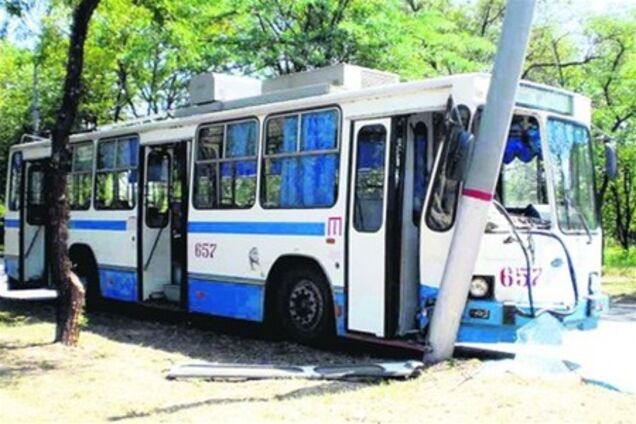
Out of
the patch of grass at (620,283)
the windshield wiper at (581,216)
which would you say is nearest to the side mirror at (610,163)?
the windshield wiper at (581,216)

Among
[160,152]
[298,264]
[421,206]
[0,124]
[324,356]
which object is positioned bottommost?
[324,356]

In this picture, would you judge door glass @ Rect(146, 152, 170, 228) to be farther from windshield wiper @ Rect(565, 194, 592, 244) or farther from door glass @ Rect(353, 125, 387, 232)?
windshield wiper @ Rect(565, 194, 592, 244)

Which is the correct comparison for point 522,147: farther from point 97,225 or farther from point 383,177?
point 97,225

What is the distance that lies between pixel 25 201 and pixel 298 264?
731 cm

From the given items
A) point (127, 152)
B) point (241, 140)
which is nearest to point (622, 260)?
point (127, 152)

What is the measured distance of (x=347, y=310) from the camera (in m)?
9.33

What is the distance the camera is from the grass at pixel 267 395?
6.38 m

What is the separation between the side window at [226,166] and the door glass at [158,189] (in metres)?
1.33

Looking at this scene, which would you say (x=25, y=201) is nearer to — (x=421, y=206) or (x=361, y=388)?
(x=421, y=206)

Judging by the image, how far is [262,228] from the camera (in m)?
10.5

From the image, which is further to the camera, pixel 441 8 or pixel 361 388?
pixel 441 8

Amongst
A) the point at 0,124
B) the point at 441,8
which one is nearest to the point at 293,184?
the point at 441,8

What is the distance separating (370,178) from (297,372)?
7.99ft

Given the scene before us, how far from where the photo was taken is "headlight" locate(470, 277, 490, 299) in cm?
843
